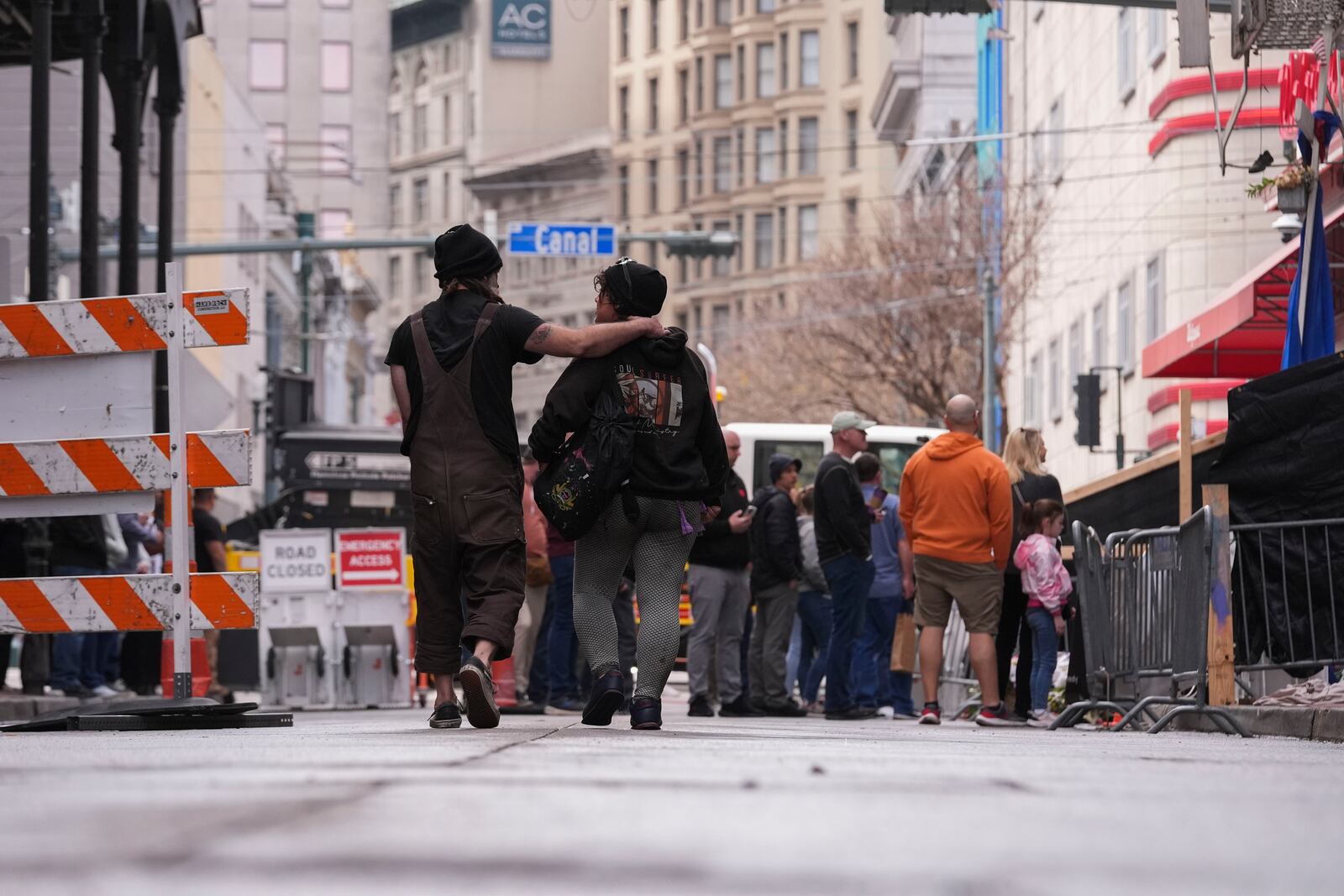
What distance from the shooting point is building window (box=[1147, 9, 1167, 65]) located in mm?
32219

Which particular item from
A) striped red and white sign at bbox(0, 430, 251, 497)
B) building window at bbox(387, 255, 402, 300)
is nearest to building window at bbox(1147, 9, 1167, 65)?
striped red and white sign at bbox(0, 430, 251, 497)

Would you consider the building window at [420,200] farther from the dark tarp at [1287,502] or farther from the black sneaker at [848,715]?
the dark tarp at [1287,502]

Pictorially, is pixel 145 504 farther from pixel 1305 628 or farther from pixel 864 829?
pixel 864 829

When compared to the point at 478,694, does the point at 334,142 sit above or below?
above

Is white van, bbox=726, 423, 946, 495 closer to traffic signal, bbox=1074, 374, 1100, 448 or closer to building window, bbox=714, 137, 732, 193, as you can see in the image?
traffic signal, bbox=1074, 374, 1100, 448

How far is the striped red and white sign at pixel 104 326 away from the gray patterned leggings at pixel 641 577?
2.11m

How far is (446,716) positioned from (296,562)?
1085 cm

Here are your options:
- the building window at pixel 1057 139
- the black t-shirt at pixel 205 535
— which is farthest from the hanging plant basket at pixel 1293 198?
the building window at pixel 1057 139

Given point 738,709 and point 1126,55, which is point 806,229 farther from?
point 738,709

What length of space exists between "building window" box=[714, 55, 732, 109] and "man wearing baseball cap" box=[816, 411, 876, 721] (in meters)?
87.7

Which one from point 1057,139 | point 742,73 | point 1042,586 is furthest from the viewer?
point 742,73

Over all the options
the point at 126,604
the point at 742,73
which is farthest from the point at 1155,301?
the point at 742,73

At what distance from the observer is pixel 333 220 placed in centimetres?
10762

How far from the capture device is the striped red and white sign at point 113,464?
10.3 m
